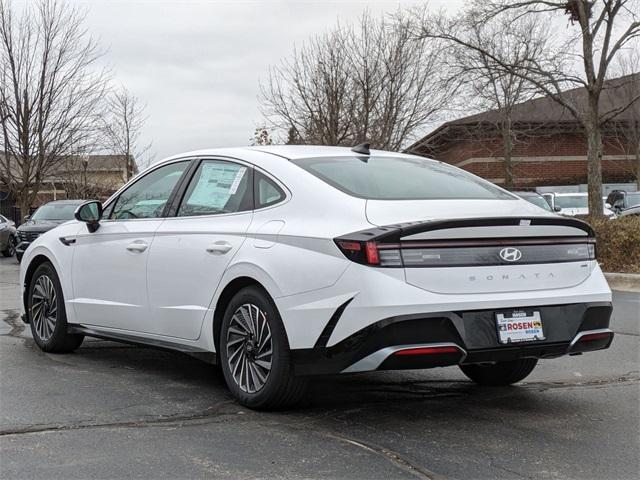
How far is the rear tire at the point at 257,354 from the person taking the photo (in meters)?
4.57

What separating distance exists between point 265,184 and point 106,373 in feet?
6.46

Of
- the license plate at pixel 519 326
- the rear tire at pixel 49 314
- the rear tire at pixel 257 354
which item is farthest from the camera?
the rear tire at pixel 49 314

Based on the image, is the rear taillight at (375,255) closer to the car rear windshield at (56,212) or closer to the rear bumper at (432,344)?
the rear bumper at (432,344)

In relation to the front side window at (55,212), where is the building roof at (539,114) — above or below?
above

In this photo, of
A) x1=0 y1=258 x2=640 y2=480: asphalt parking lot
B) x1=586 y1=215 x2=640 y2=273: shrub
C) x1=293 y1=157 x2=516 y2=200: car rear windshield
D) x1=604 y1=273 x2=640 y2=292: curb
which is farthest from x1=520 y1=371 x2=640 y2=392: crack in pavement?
x1=586 y1=215 x2=640 y2=273: shrub

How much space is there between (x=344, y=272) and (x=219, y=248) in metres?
1.09

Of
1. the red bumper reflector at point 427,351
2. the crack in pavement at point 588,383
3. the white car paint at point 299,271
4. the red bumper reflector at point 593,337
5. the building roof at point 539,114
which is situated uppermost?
the building roof at point 539,114

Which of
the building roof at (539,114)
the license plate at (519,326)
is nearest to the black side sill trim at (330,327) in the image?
the license plate at (519,326)

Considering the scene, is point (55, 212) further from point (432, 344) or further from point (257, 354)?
point (432, 344)

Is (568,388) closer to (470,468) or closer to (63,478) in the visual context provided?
(470,468)

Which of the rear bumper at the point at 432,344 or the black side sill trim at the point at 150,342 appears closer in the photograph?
the rear bumper at the point at 432,344

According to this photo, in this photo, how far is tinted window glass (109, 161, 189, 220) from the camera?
5.91m

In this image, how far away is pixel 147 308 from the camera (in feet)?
18.5

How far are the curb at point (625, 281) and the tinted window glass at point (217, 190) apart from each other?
28.5 ft
